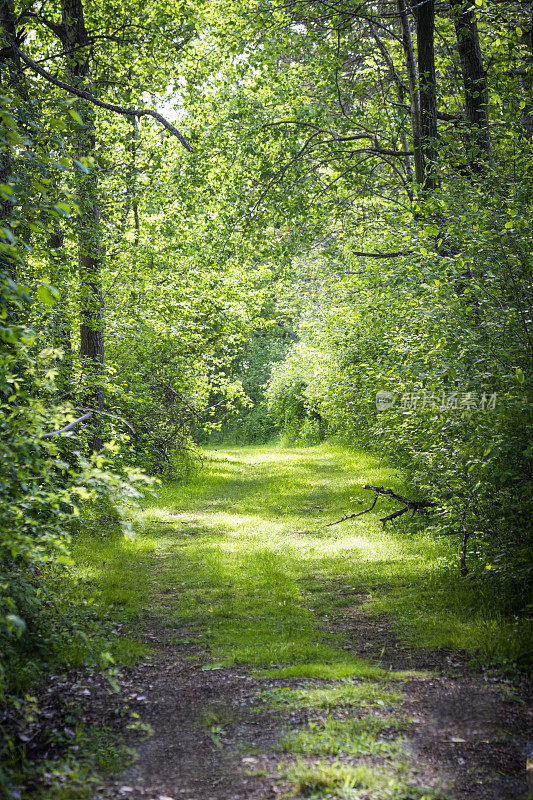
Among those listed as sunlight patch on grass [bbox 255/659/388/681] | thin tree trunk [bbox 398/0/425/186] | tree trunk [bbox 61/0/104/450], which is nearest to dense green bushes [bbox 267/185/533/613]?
sunlight patch on grass [bbox 255/659/388/681]

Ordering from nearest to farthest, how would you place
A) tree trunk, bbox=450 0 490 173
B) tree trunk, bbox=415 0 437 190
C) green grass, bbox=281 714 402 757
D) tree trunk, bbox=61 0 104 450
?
green grass, bbox=281 714 402 757 → tree trunk, bbox=61 0 104 450 → tree trunk, bbox=450 0 490 173 → tree trunk, bbox=415 0 437 190

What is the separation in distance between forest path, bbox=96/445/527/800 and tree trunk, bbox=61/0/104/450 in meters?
2.60

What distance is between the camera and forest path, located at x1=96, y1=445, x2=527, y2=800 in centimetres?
348

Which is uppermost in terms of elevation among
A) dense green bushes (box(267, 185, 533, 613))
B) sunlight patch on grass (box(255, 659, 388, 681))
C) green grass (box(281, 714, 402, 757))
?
dense green bushes (box(267, 185, 533, 613))

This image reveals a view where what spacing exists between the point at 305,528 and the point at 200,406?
565cm

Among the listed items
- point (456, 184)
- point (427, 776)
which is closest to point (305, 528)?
point (456, 184)

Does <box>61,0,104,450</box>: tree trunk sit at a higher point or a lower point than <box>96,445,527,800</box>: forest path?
higher

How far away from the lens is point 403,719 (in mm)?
4090

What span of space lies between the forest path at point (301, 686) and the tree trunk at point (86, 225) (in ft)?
8.53

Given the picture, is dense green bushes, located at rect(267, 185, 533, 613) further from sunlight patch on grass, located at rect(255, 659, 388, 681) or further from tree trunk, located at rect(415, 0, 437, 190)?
tree trunk, located at rect(415, 0, 437, 190)

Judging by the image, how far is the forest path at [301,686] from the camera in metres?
3.48

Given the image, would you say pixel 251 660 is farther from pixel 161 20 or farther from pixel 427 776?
pixel 161 20

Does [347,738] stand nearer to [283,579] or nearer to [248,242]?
[283,579]

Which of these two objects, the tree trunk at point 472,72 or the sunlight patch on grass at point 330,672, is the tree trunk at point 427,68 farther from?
the sunlight patch on grass at point 330,672
